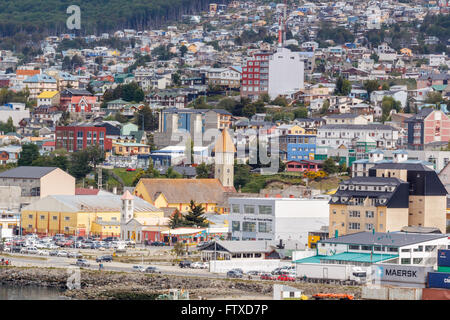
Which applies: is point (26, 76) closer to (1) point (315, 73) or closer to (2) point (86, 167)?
(1) point (315, 73)

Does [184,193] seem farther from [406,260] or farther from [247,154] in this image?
[406,260]

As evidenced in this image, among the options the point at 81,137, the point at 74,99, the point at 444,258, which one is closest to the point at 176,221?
the point at 444,258

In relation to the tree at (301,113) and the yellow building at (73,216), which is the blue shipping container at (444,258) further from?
the tree at (301,113)

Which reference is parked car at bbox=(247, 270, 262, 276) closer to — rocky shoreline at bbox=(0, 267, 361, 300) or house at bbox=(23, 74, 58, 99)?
rocky shoreline at bbox=(0, 267, 361, 300)

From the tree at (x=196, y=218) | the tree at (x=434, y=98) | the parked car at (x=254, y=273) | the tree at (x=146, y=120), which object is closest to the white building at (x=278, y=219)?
the tree at (x=196, y=218)

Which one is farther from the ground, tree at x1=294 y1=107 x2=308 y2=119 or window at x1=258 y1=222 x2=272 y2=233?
tree at x1=294 y1=107 x2=308 y2=119

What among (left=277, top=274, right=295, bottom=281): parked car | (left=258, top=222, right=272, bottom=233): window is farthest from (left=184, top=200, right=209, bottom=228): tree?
(left=277, top=274, right=295, bottom=281): parked car
